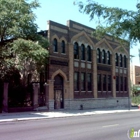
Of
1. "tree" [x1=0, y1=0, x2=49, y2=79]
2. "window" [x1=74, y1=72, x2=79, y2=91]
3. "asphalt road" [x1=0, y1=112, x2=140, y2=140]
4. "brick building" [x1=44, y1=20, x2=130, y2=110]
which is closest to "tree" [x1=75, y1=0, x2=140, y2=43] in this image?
"asphalt road" [x1=0, y1=112, x2=140, y2=140]

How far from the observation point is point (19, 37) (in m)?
25.5

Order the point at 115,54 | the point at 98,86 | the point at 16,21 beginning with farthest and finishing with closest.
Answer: the point at 115,54, the point at 98,86, the point at 16,21

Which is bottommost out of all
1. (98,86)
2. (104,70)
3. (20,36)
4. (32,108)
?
(32,108)

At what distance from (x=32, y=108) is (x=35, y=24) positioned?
8.54 meters

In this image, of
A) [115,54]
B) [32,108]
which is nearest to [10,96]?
[32,108]

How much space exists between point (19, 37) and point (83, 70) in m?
11.6

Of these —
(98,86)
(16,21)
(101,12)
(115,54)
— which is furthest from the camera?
(115,54)

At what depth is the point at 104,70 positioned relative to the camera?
38.4 meters

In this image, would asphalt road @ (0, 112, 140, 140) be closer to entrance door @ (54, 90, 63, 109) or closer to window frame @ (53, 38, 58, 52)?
entrance door @ (54, 90, 63, 109)

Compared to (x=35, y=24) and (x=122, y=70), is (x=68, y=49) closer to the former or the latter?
(x=35, y=24)

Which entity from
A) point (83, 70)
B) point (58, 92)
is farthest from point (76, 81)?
point (58, 92)

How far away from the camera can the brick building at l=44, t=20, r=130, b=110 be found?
3038 cm

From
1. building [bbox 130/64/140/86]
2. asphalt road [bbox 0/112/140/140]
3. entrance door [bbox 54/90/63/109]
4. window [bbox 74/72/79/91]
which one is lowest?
asphalt road [bbox 0/112/140/140]

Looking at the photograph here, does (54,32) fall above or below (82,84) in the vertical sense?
above
